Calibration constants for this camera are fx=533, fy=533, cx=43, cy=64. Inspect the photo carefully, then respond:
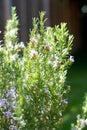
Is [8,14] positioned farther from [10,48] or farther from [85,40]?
[10,48]

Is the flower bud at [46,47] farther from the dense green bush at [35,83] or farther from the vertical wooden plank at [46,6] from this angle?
the vertical wooden plank at [46,6]

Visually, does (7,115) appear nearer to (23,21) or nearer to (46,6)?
(23,21)

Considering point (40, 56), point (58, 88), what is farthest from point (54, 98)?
point (40, 56)

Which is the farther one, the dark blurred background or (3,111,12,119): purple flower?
the dark blurred background

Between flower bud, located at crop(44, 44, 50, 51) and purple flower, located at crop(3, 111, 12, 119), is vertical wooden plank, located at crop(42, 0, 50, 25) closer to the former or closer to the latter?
flower bud, located at crop(44, 44, 50, 51)

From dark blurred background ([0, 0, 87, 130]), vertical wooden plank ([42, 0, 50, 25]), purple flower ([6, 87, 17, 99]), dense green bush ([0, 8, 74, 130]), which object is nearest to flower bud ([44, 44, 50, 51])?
dense green bush ([0, 8, 74, 130])

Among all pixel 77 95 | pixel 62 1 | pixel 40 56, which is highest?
pixel 62 1

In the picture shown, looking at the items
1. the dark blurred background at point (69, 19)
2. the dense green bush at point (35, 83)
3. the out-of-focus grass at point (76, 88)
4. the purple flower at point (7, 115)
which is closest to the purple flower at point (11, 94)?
the dense green bush at point (35, 83)
